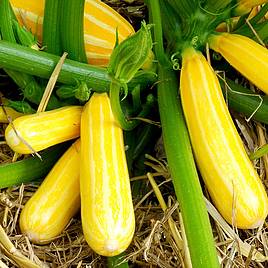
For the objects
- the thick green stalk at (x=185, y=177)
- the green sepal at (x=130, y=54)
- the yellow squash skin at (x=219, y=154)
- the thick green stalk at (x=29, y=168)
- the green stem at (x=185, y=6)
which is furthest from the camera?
the green stem at (x=185, y=6)

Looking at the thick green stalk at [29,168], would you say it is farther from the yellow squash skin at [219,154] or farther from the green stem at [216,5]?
the green stem at [216,5]

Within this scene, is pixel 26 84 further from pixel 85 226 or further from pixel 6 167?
pixel 85 226

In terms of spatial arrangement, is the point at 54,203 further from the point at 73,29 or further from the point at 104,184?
the point at 73,29

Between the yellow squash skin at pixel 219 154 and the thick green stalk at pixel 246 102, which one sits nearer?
the yellow squash skin at pixel 219 154

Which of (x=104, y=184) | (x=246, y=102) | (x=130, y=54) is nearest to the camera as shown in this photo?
(x=130, y=54)

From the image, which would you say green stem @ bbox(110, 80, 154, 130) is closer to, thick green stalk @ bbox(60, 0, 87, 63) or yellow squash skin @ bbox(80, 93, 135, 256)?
yellow squash skin @ bbox(80, 93, 135, 256)

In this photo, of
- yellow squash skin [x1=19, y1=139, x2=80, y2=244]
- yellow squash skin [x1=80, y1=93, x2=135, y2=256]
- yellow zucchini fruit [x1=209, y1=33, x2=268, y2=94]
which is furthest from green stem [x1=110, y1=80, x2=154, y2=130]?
yellow zucchini fruit [x1=209, y1=33, x2=268, y2=94]

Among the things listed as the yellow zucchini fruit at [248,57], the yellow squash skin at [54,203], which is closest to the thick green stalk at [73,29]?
the yellow squash skin at [54,203]

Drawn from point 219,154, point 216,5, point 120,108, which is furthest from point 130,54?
point 216,5
